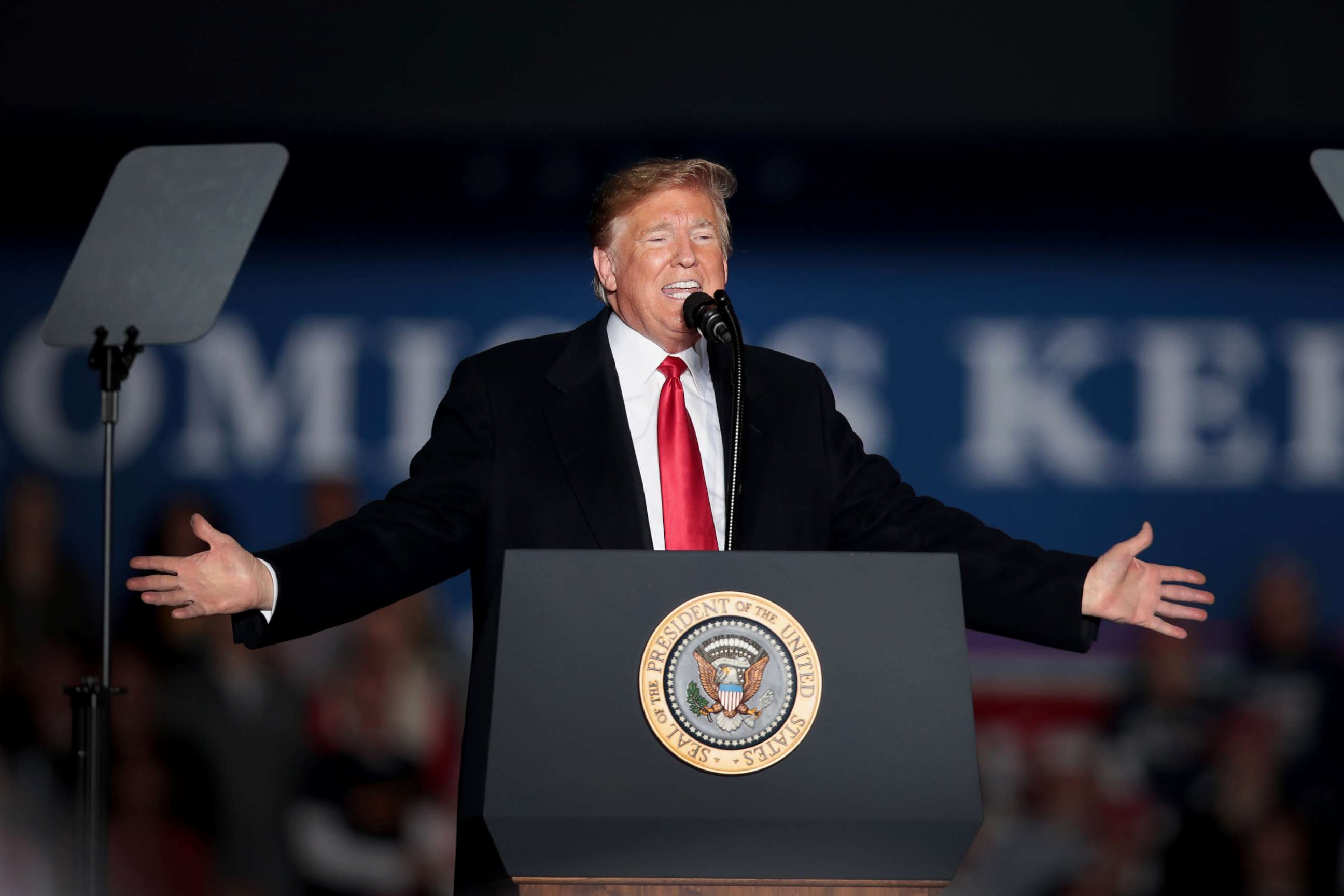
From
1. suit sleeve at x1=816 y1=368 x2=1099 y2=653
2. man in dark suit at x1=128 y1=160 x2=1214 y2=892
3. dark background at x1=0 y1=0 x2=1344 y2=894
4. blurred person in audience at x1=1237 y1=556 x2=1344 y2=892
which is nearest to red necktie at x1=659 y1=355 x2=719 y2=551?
man in dark suit at x1=128 y1=160 x2=1214 y2=892

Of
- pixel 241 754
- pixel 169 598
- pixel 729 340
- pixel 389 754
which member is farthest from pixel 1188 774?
pixel 169 598

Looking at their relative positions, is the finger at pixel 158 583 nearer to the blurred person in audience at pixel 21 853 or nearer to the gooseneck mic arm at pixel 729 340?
the gooseneck mic arm at pixel 729 340

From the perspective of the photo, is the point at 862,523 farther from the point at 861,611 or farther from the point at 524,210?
the point at 524,210

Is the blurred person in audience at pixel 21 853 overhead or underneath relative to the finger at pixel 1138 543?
underneath

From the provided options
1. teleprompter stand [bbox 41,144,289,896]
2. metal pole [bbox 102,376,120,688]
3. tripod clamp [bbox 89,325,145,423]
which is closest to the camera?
metal pole [bbox 102,376,120,688]

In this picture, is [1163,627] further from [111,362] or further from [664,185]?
[111,362]

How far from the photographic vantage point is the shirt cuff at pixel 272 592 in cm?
175

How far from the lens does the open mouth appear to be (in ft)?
6.47

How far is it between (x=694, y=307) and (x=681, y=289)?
0.46 feet

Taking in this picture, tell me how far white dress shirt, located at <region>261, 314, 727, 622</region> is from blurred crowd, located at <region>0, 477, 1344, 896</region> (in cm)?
198

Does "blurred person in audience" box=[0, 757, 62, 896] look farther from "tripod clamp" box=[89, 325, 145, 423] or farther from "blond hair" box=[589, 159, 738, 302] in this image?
"blond hair" box=[589, 159, 738, 302]

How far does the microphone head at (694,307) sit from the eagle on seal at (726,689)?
0.50 meters

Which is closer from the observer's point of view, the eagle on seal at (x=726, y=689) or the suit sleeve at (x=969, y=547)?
the eagle on seal at (x=726, y=689)

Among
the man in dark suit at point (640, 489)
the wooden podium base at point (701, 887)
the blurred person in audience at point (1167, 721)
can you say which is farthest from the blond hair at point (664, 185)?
the blurred person in audience at point (1167, 721)
